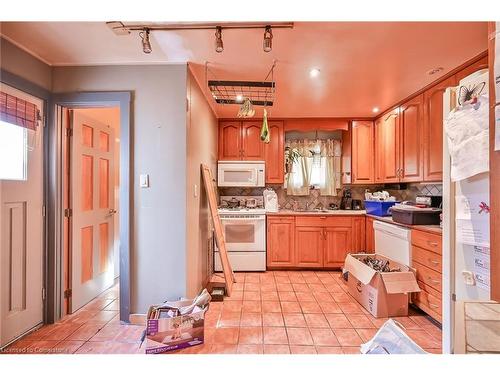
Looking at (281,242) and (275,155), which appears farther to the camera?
(275,155)

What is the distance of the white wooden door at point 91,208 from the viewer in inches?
91.1

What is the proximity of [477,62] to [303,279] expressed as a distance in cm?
287

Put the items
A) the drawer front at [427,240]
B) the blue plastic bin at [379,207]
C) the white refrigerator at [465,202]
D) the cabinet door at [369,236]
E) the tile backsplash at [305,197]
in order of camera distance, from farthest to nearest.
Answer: the tile backsplash at [305,197] < the cabinet door at [369,236] < the blue plastic bin at [379,207] < the drawer front at [427,240] < the white refrigerator at [465,202]

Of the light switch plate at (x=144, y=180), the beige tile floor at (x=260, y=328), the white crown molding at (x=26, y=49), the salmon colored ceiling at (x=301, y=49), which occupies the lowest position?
the beige tile floor at (x=260, y=328)

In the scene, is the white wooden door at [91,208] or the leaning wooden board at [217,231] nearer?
the white wooden door at [91,208]

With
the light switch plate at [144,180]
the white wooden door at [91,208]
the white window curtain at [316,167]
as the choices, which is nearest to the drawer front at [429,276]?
the white window curtain at [316,167]

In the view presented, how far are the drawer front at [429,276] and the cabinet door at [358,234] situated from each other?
1.15 meters

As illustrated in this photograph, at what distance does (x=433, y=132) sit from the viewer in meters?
2.59

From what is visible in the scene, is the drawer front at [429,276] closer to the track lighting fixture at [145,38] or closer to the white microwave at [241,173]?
the white microwave at [241,173]

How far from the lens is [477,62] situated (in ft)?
6.83

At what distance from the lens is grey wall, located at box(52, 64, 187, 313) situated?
6.99 feet

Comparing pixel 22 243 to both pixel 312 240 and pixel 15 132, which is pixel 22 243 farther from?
pixel 312 240

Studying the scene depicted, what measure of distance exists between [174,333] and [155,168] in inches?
50.7

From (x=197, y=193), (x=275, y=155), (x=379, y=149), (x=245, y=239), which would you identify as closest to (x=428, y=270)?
(x=379, y=149)
